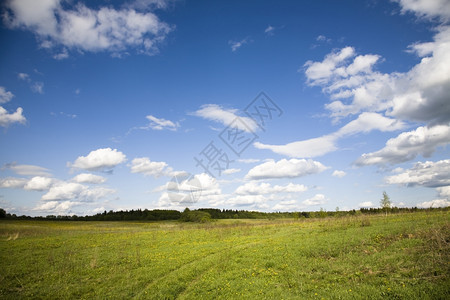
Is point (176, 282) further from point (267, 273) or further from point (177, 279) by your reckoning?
point (267, 273)

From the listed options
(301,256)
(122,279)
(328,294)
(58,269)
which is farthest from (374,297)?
(58,269)

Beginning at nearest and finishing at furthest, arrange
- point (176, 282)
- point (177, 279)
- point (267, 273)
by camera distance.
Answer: point (176, 282)
point (267, 273)
point (177, 279)

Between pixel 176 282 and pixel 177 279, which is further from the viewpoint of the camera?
pixel 177 279

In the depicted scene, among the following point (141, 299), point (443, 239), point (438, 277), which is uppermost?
A: point (443, 239)

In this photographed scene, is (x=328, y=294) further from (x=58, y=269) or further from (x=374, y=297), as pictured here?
(x=58, y=269)

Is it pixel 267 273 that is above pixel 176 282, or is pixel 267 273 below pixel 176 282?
above

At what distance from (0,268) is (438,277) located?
24.9 metres

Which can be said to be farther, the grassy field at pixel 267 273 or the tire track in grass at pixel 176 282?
the tire track in grass at pixel 176 282

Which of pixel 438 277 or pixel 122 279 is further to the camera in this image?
pixel 122 279

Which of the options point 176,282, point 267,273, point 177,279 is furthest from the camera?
point 177,279

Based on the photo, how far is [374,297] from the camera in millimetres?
8203

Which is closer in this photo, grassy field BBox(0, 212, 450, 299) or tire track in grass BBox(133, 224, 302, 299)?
grassy field BBox(0, 212, 450, 299)

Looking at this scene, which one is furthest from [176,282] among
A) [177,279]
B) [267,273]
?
[267,273]

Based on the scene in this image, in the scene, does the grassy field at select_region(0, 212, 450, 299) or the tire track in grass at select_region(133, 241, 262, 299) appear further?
the tire track in grass at select_region(133, 241, 262, 299)
